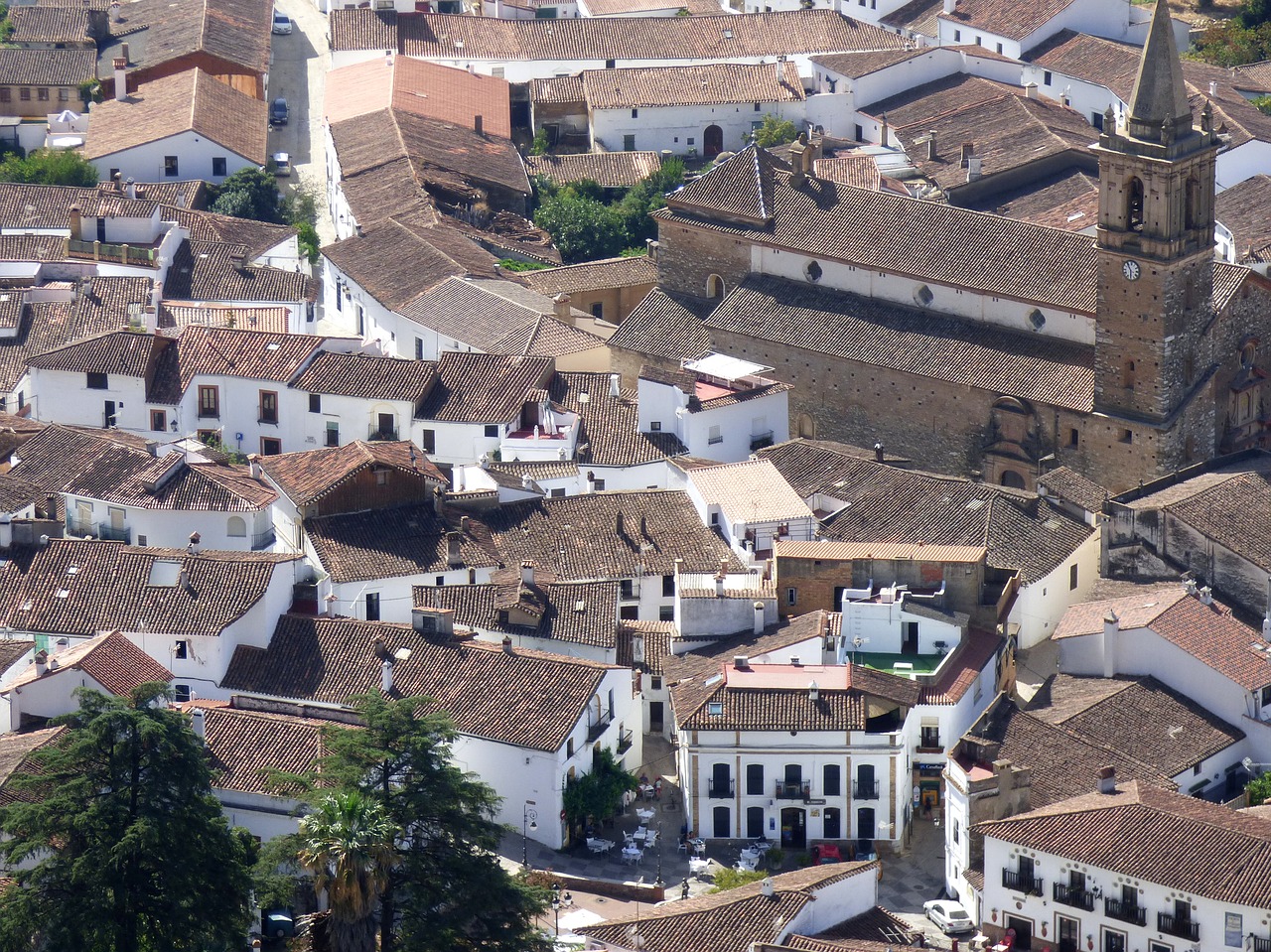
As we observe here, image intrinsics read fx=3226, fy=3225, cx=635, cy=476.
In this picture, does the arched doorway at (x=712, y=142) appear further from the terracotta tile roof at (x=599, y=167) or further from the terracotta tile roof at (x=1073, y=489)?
the terracotta tile roof at (x=1073, y=489)

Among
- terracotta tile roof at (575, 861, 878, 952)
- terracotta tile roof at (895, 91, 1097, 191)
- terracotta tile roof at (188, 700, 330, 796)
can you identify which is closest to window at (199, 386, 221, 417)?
terracotta tile roof at (188, 700, 330, 796)

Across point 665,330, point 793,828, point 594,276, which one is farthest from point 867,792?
point 594,276

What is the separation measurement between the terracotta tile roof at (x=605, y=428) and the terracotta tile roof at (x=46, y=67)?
38.1 meters

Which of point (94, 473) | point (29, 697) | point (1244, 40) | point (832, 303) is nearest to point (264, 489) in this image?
point (94, 473)

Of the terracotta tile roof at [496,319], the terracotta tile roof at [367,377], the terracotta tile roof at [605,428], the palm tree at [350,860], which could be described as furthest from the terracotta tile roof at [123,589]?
the terracotta tile roof at [496,319]

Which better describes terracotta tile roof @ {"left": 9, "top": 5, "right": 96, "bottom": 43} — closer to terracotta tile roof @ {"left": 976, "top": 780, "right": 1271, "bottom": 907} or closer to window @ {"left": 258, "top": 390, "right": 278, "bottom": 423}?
window @ {"left": 258, "top": 390, "right": 278, "bottom": 423}

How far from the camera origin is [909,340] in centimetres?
10331

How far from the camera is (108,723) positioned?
72.8 metres

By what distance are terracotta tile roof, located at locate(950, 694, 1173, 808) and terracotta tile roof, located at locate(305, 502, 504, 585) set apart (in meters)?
16.7

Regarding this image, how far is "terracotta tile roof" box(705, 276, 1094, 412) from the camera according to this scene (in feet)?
329

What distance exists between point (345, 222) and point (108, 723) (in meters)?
51.2

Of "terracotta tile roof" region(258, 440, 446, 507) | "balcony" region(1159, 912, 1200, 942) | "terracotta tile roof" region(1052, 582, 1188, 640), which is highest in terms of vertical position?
"terracotta tile roof" region(258, 440, 446, 507)

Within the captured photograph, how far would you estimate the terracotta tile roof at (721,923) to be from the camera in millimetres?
74375

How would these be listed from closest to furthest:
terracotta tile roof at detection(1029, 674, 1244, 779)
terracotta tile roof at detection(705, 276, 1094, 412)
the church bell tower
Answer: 1. terracotta tile roof at detection(1029, 674, 1244, 779)
2. the church bell tower
3. terracotta tile roof at detection(705, 276, 1094, 412)
